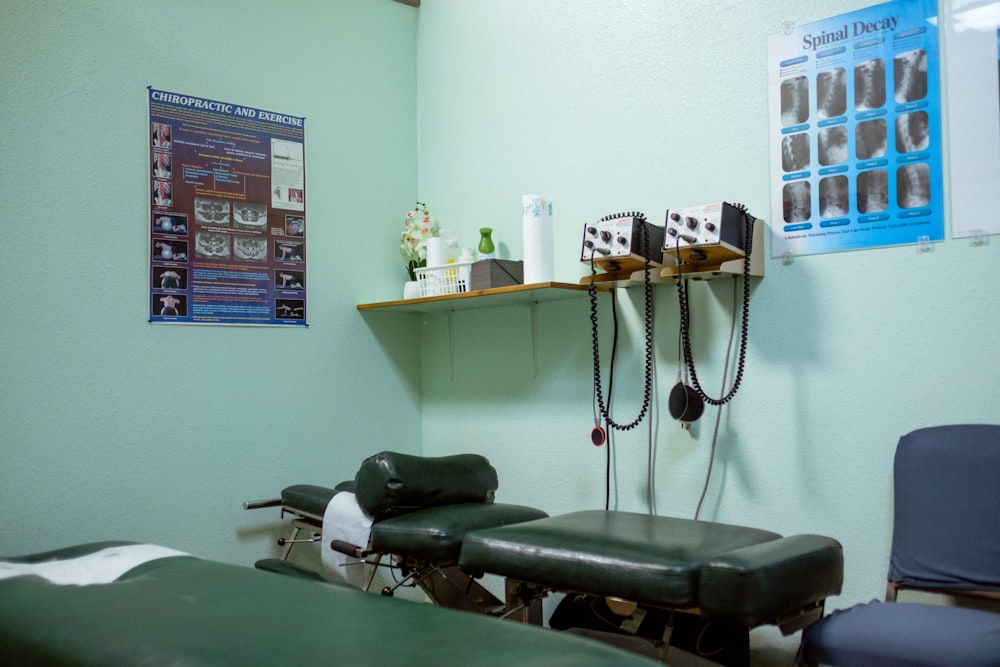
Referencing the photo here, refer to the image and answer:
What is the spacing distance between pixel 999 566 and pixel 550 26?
2422 millimetres

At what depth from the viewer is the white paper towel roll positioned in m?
3.06

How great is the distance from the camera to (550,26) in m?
3.36

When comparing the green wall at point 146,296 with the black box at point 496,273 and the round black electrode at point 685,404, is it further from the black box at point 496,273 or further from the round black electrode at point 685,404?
the round black electrode at point 685,404

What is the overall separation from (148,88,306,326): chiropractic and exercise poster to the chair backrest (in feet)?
7.55

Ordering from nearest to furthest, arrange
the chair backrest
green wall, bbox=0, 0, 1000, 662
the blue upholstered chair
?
the blue upholstered chair < the chair backrest < green wall, bbox=0, 0, 1000, 662

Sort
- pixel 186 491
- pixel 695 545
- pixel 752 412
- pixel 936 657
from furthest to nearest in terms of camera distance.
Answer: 1. pixel 186 491
2. pixel 752 412
3. pixel 695 545
4. pixel 936 657

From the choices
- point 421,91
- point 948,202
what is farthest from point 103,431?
point 948,202

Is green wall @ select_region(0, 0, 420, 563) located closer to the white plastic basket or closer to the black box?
the white plastic basket

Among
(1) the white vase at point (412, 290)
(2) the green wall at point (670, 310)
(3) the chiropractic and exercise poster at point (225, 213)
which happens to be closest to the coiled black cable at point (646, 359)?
(2) the green wall at point (670, 310)

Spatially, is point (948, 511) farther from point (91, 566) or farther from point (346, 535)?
point (91, 566)

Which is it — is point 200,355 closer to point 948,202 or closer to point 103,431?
point 103,431

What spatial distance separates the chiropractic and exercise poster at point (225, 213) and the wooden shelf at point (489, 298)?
16.2 inches

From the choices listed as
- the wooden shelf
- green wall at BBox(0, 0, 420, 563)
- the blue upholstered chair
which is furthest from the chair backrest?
green wall at BBox(0, 0, 420, 563)

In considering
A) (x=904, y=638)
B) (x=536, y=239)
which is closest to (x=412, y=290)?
(x=536, y=239)
